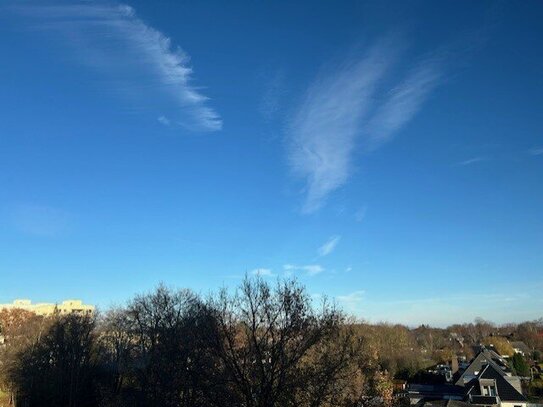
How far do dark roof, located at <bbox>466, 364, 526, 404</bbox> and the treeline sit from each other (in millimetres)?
28609

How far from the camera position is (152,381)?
32.4 meters

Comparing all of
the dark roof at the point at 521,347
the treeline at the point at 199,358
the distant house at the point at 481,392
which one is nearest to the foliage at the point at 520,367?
the distant house at the point at 481,392

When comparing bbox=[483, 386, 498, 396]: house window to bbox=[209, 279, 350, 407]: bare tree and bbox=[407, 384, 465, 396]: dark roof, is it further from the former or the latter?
bbox=[209, 279, 350, 407]: bare tree

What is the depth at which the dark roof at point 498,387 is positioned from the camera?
53.7m

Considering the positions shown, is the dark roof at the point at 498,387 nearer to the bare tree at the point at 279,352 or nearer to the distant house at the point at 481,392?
the distant house at the point at 481,392

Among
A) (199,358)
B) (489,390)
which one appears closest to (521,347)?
(489,390)

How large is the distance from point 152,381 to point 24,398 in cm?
2025

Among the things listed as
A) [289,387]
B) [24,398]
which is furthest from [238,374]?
[24,398]

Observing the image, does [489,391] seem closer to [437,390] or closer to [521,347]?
[437,390]

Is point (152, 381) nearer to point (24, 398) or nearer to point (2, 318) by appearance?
point (24, 398)

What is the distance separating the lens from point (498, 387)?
2172 inches

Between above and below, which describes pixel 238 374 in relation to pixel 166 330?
below

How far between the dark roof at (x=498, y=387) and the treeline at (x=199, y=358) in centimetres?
2861

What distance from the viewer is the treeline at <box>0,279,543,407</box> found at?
20906 millimetres
